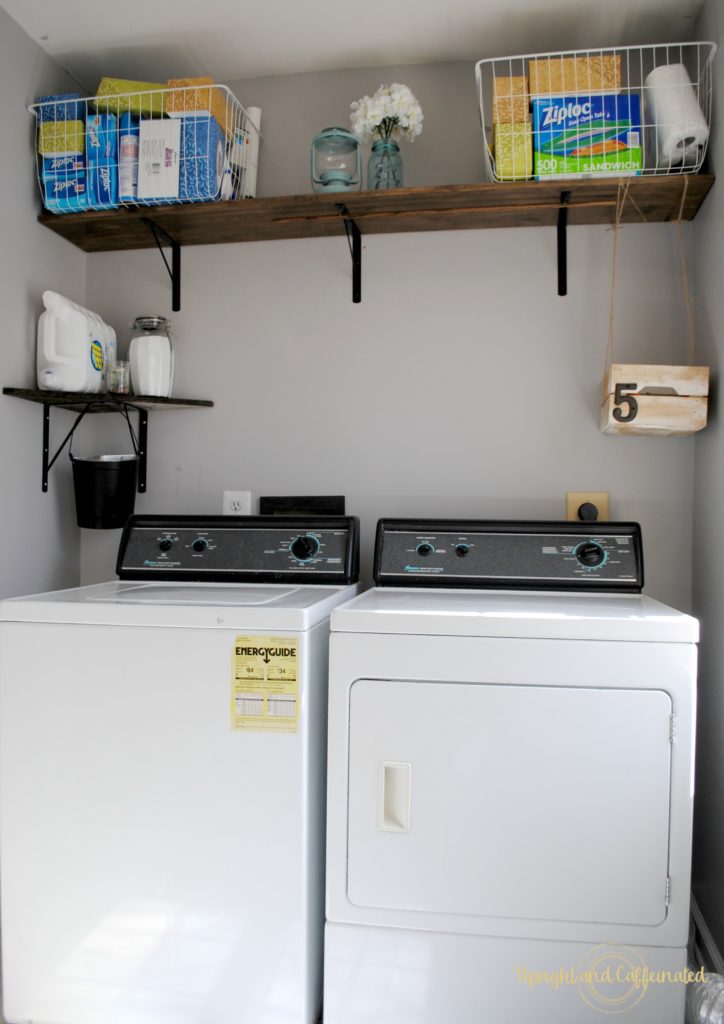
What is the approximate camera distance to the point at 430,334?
7.48ft

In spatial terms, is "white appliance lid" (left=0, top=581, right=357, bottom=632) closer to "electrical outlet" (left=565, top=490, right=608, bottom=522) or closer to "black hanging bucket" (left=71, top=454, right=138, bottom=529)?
"black hanging bucket" (left=71, top=454, right=138, bottom=529)

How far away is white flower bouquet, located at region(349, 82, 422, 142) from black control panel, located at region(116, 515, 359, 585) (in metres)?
1.08

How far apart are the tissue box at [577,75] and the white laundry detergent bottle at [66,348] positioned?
137cm

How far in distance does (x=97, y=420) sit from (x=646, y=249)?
5.73 feet

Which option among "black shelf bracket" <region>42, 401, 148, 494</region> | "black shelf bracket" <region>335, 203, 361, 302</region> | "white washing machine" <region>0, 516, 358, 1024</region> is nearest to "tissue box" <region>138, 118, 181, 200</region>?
"black shelf bracket" <region>335, 203, 361, 302</region>

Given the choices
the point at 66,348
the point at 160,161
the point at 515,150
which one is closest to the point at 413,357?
the point at 515,150

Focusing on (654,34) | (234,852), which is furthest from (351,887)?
(654,34)

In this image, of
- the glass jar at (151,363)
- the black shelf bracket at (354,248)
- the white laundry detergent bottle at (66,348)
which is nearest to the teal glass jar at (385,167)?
the black shelf bracket at (354,248)

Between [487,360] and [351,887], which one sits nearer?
[351,887]

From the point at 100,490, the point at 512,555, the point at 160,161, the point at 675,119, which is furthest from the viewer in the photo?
the point at 100,490

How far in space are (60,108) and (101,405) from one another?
2.73ft

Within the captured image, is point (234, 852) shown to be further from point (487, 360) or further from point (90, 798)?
point (487, 360)

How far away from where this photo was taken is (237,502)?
235 cm

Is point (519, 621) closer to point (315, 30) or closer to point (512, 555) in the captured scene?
point (512, 555)
